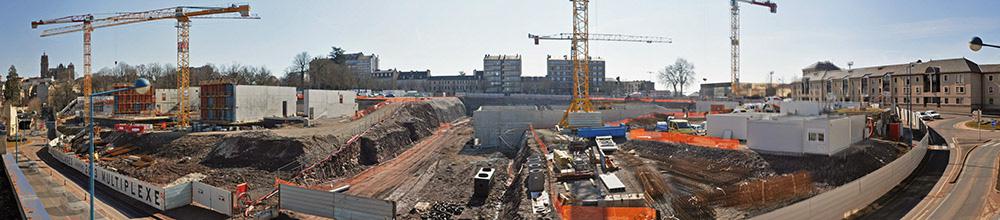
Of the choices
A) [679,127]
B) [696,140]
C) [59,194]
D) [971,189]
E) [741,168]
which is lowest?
[59,194]

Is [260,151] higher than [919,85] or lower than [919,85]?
lower

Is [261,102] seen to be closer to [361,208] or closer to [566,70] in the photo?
[361,208]

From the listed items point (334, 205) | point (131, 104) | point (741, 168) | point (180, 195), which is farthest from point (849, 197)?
point (131, 104)

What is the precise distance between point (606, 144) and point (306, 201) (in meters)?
17.5

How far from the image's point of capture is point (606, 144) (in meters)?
28.9

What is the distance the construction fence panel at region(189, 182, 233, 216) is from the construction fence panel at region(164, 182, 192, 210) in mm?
163

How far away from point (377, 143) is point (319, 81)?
53.1 m

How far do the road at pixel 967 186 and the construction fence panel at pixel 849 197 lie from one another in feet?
3.98

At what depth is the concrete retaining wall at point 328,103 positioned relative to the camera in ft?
152

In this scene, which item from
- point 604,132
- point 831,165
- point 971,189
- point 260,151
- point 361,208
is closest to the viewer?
point 361,208

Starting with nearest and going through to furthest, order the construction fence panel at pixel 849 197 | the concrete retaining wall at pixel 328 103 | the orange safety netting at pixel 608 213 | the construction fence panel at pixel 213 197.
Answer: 1. the construction fence panel at pixel 849 197
2. the orange safety netting at pixel 608 213
3. the construction fence panel at pixel 213 197
4. the concrete retaining wall at pixel 328 103

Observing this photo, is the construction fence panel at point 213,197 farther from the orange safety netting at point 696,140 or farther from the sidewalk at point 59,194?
the orange safety netting at point 696,140

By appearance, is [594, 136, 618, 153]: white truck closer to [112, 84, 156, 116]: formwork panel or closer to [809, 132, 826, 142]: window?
[809, 132, 826, 142]: window

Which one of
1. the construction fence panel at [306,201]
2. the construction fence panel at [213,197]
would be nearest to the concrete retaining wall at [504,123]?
the construction fence panel at [306,201]
